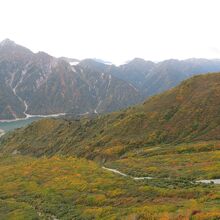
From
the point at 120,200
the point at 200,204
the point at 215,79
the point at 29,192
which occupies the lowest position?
the point at 29,192

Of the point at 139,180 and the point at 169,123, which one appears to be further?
the point at 169,123

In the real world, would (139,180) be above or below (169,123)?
above

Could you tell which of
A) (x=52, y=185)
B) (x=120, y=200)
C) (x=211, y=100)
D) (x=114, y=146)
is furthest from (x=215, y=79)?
(x=120, y=200)

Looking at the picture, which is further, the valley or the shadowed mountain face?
the shadowed mountain face

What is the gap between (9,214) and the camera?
64500mm

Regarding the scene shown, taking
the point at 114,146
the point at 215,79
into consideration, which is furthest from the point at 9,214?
the point at 215,79

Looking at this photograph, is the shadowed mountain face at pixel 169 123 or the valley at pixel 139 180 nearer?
the valley at pixel 139 180

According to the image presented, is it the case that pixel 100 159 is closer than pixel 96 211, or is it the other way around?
pixel 96 211

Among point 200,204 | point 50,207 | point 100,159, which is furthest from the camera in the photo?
point 100,159

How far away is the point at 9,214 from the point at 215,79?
152 m

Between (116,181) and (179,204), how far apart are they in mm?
26641

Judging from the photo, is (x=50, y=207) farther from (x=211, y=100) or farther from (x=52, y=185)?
(x=211, y=100)

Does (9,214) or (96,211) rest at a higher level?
(96,211)

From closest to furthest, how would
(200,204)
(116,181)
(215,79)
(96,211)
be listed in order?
1. (200,204)
2. (96,211)
3. (116,181)
4. (215,79)
